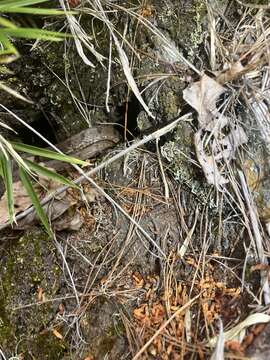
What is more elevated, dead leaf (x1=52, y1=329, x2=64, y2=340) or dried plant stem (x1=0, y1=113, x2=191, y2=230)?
dried plant stem (x1=0, y1=113, x2=191, y2=230)

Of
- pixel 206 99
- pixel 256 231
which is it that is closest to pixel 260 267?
pixel 256 231

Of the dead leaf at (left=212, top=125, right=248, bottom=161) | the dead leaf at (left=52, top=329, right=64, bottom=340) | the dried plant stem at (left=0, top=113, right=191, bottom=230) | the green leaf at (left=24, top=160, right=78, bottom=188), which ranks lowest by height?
the dead leaf at (left=52, top=329, right=64, bottom=340)

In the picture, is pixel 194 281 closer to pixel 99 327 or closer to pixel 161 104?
pixel 99 327

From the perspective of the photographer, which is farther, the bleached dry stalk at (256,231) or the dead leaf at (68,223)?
the dead leaf at (68,223)

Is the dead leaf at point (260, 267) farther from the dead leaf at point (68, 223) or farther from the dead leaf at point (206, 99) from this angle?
the dead leaf at point (68, 223)

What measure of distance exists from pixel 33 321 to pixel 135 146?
566 mm

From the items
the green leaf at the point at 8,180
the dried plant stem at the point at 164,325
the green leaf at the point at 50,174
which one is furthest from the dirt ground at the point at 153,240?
the green leaf at the point at 8,180

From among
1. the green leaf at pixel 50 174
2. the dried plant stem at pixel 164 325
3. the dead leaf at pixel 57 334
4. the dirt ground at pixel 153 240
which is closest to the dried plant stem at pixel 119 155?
the dirt ground at pixel 153 240

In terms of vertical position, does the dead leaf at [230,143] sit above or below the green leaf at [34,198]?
below

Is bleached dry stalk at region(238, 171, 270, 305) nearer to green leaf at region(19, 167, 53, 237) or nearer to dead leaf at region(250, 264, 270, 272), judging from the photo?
dead leaf at region(250, 264, 270, 272)

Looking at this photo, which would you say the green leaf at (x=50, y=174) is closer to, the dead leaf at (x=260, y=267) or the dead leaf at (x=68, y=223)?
the dead leaf at (x=68, y=223)

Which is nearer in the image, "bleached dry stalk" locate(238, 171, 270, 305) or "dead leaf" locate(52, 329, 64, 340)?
"bleached dry stalk" locate(238, 171, 270, 305)

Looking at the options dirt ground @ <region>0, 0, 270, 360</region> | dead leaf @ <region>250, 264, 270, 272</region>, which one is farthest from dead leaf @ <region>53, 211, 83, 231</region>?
dead leaf @ <region>250, 264, 270, 272</region>

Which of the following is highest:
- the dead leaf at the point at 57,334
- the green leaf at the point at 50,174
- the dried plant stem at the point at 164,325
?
the green leaf at the point at 50,174
